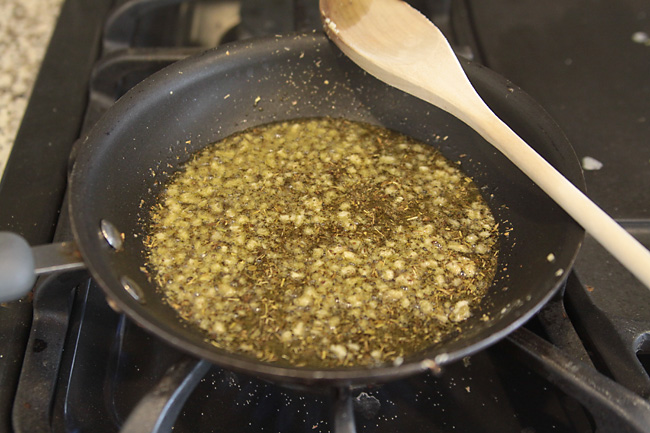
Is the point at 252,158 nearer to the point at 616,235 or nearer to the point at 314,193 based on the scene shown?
the point at 314,193

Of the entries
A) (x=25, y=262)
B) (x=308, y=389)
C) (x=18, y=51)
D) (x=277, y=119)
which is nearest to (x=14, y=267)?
(x=25, y=262)

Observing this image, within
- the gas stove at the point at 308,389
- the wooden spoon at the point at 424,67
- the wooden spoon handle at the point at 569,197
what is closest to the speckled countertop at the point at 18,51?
the gas stove at the point at 308,389

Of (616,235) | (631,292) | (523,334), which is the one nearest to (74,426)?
(523,334)

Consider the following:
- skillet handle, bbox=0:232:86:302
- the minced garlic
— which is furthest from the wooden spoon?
skillet handle, bbox=0:232:86:302

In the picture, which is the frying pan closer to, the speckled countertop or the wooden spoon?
the wooden spoon

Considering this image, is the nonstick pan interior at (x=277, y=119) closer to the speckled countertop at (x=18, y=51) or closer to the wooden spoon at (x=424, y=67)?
the wooden spoon at (x=424, y=67)

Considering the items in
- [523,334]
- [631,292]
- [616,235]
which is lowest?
[631,292]
